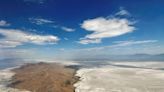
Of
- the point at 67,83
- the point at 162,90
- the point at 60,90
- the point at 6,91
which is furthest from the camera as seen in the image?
the point at 67,83

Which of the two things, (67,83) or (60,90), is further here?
(67,83)

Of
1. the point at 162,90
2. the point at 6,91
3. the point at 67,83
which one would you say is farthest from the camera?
the point at 67,83

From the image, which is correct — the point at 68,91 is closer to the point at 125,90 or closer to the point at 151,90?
the point at 125,90

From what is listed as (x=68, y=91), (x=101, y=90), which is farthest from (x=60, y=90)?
(x=101, y=90)

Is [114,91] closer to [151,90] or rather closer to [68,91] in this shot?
[151,90]

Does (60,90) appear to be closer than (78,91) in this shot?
No

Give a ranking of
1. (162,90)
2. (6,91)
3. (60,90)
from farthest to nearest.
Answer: (60,90), (6,91), (162,90)

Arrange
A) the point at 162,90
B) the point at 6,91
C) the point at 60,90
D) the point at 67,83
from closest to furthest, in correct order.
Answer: the point at 162,90 → the point at 6,91 → the point at 60,90 → the point at 67,83

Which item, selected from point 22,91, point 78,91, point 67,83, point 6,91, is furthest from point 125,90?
point 6,91
